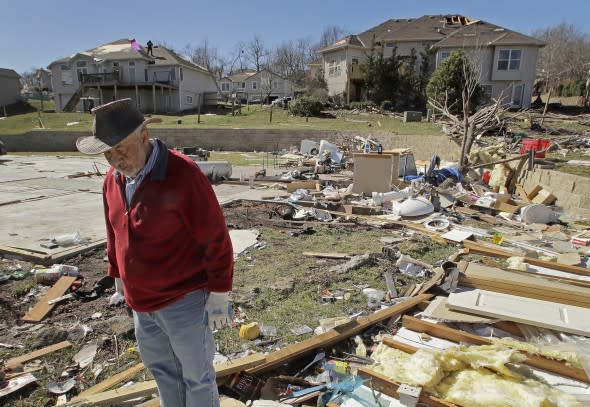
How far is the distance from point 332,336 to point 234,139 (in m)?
19.8

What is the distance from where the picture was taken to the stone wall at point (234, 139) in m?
18.1

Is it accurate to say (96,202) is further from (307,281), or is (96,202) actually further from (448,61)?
(448,61)

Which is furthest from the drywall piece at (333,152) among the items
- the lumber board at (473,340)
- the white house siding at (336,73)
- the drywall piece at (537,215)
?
the white house siding at (336,73)

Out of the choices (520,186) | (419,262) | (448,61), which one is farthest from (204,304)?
(448,61)

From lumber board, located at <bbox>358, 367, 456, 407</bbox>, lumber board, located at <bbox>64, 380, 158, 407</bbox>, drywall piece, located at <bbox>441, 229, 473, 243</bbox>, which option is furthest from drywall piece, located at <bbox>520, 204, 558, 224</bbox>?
lumber board, located at <bbox>64, 380, 158, 407</bbox>

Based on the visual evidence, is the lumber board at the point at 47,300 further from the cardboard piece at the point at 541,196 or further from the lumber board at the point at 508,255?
the cardboard piece at the point at 541,196

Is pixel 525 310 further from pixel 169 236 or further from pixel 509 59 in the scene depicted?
pixel 509 59

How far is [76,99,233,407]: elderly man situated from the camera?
6.38 ft

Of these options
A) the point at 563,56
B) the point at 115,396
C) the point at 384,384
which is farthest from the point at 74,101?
the point at 563,56

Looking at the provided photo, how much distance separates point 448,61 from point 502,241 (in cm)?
2027

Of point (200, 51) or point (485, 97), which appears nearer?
point (485, 97)

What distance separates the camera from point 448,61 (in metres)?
23.6

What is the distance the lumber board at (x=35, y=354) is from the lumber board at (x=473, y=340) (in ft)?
10.8

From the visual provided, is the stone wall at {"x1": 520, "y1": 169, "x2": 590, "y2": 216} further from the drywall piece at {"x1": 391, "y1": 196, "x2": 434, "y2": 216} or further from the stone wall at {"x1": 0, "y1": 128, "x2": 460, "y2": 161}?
the stone wall at {"x1": 0, "y1": 128, "x2": 460, "y2": 161}
